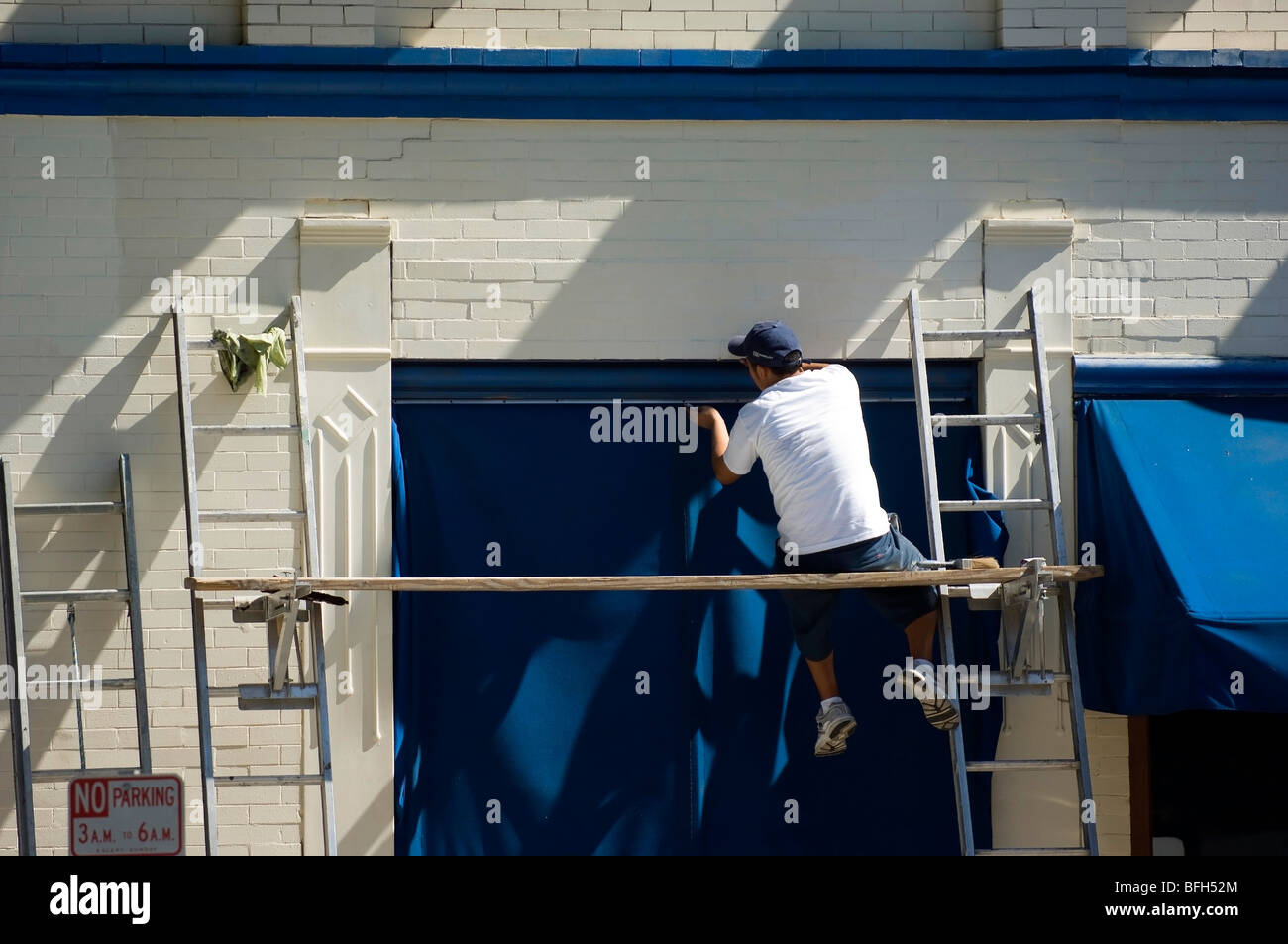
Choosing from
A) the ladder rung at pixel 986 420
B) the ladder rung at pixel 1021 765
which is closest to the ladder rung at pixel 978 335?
the ladder rung at pixel 986 420

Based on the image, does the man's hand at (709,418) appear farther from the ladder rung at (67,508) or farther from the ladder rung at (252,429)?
the ladder rung at (67,508)

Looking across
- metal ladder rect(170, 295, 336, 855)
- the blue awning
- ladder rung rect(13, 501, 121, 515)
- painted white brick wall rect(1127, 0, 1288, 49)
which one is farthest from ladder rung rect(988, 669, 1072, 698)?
ladder rung rect(13, 501, 121, 515)

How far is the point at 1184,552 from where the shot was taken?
596 centimetres

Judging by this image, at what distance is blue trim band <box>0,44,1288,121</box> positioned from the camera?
6.45 meters

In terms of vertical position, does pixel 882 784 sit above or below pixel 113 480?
below

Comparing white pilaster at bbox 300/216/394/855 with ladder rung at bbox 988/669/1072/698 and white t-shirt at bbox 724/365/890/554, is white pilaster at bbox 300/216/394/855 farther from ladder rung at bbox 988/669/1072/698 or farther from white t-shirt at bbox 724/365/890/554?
Answer: ladder rung at bbox 988/669/1072/698

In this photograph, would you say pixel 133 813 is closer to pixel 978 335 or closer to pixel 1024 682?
pixel 1024 682

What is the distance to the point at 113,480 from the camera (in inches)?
252

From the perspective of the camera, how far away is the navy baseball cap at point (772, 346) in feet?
19.9

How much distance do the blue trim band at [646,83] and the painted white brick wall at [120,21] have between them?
168 mm
